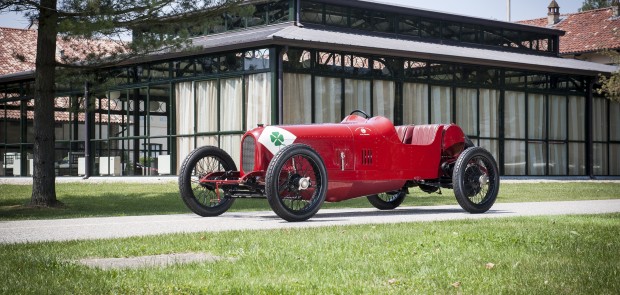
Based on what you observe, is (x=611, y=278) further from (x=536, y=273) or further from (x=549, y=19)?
(x=549, y=19)

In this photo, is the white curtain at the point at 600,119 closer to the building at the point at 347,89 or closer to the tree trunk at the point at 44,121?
the building at the point at 347,89

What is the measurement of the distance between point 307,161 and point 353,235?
277 cm

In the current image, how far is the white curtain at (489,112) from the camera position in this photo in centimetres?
2633

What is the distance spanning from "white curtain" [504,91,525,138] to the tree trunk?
15.9m

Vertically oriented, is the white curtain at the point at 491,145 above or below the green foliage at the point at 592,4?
below

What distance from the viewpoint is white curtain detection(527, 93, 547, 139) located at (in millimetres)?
27641

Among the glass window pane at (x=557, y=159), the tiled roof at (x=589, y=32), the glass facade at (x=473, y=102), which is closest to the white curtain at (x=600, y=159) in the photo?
the glass facade at (x=473, y=102)

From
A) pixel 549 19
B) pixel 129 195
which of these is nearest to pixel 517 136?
pixel 129 195

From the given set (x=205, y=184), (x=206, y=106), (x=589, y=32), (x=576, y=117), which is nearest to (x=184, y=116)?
(x=206, y=106)

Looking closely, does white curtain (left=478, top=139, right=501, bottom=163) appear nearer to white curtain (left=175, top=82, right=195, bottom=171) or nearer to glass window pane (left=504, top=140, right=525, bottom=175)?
glass window pane (left=504, top=140, right=525, bottom=175)

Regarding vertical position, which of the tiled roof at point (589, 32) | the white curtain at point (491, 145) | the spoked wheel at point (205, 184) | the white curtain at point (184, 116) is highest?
the tiled roof at point (589, 32)

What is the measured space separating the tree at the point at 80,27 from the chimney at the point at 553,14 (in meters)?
32.5

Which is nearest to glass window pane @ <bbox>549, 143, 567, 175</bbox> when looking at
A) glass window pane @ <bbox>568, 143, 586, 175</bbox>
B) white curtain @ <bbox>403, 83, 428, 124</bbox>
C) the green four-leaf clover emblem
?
glass window pane @ <bbox>568, 143, 586, 175</bbox>

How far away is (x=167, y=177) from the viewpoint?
23.5 metres
